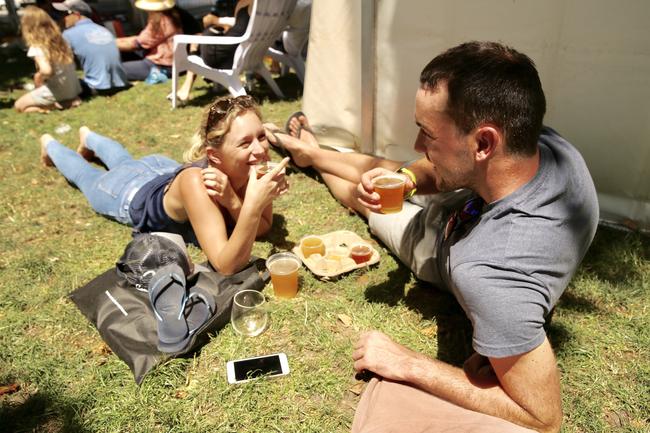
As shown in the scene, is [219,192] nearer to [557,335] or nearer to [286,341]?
[286,341]

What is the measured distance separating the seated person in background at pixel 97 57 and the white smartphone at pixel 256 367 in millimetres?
7168

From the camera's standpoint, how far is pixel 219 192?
3.41 metres

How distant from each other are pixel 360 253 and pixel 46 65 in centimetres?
638

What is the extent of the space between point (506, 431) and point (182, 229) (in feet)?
9.40

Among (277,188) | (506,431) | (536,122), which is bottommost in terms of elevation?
(506,431)

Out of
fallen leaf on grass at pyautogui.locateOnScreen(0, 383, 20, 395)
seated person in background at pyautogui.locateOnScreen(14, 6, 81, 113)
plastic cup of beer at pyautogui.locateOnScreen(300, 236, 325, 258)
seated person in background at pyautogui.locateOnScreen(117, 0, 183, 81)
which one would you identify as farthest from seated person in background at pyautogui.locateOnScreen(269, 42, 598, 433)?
seated person in background at pyautogui.locateOnScreen(117, 0, 183, 81)

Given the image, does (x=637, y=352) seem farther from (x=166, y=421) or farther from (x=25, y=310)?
(x=25, y=310)

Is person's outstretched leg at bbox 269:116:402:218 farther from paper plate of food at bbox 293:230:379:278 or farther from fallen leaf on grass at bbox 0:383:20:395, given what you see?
fallen leaf on grass at bbox 0:383:20:395

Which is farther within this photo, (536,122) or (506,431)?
(536,122)

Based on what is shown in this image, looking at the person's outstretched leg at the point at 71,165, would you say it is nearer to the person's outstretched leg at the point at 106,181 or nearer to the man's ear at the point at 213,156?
the person's outstretched leg at the point at 106,181

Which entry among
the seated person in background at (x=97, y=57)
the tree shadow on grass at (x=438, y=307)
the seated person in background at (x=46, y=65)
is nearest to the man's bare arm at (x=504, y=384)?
the tree shadow on grass at (x=438, y=307)

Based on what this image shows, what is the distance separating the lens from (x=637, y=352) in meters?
2.98

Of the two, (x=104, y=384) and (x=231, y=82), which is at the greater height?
(x=231, y=82)

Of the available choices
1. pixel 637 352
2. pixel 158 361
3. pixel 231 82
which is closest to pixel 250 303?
pixel 158 361
